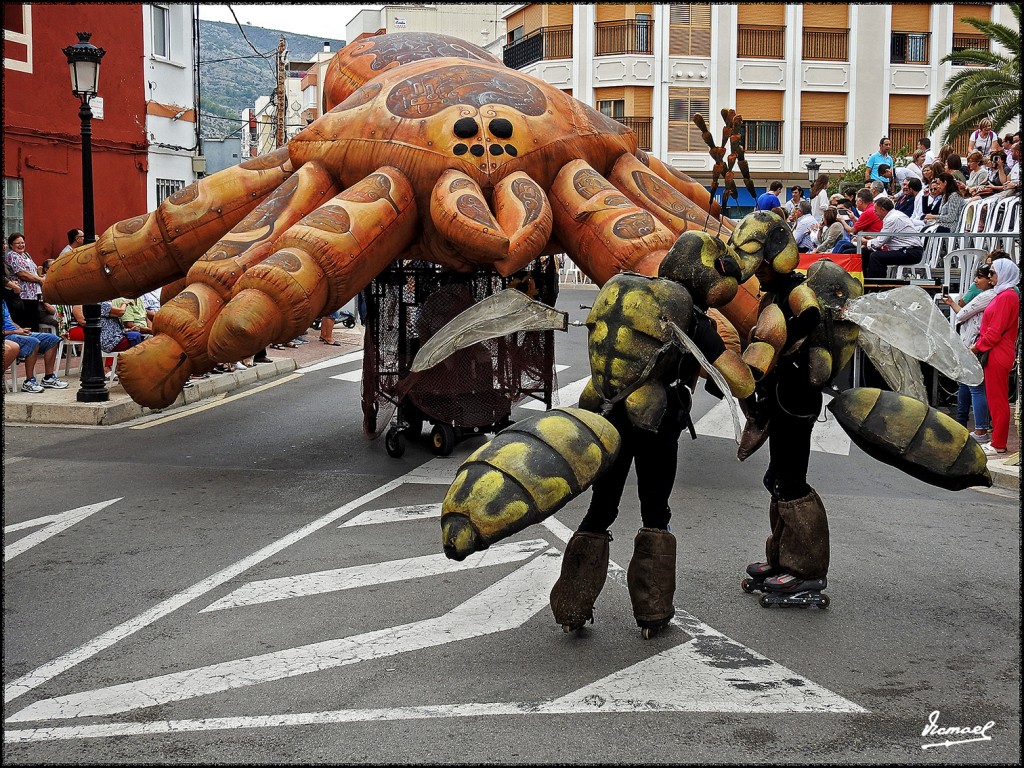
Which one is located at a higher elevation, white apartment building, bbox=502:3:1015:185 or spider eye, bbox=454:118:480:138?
white apartment building, bbox=502:3:1015:185

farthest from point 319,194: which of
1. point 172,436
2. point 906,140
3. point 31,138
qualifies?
point 906,140

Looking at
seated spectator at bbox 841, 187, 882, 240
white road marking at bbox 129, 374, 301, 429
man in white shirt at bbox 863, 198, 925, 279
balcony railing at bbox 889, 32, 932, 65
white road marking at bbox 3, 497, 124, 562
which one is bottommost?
white road marking at bbox 3, 497, 124, 562

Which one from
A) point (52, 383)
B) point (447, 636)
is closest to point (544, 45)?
point (52, 383)

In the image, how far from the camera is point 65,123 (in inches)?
760

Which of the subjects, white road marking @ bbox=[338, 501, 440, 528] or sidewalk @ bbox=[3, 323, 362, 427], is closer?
white road marking @ bbox=[338, 501, 440, 528]

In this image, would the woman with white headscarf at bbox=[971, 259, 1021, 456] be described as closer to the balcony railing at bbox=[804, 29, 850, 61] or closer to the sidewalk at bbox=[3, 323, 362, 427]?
the sidewalk at bbox=[3, 323, 362, 427]

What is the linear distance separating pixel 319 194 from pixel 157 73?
52.7ft

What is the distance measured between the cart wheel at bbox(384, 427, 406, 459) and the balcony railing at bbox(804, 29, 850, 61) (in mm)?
36300

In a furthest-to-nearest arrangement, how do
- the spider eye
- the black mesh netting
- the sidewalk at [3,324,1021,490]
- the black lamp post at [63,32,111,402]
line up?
the black lamp post at [63,32,111,402] → the sidewalk at [3,324,1021,490] → the black mesh netting → the spider eye

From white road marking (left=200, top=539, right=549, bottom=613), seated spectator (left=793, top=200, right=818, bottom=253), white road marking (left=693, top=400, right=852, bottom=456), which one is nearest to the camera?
white road marking (left=200, top=539, right=549, bottom=613)

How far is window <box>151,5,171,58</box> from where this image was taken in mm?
23359

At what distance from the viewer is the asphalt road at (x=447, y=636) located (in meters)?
4.41

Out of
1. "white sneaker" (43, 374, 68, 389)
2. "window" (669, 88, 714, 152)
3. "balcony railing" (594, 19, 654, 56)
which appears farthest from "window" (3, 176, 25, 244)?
"balcony railing" (594, 19, 654, 56)

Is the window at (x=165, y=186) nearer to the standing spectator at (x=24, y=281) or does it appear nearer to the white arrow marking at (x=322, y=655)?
the standing spectator at (x=24, y=281)
